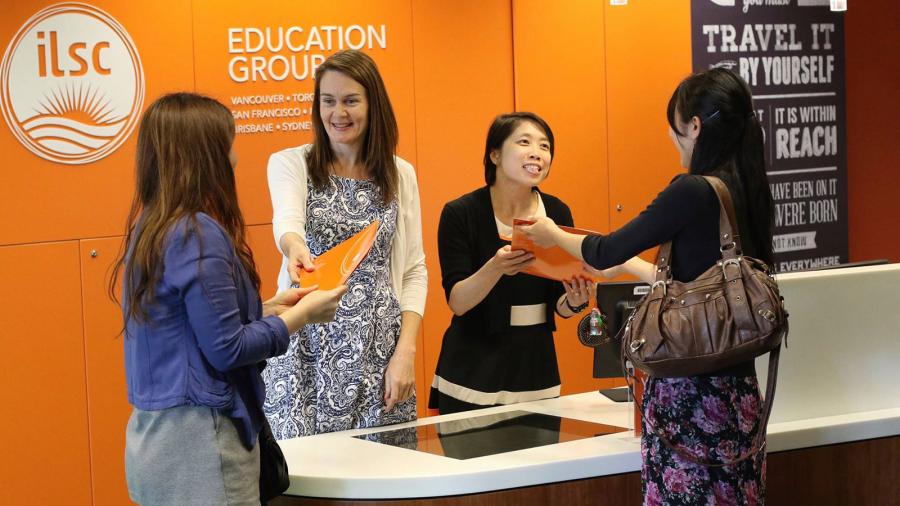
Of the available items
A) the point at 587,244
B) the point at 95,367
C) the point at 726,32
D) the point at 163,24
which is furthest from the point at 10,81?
the point at 726,32

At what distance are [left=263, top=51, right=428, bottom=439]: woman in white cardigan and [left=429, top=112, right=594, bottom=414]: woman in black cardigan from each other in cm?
38

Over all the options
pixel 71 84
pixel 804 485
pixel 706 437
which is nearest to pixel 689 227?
pixel 706 437

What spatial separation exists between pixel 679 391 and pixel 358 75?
4.30 feet

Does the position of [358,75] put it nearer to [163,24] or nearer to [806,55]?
[163,24]

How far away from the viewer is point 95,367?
4812 millimetres

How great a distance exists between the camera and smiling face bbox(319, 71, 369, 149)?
9.95 ft

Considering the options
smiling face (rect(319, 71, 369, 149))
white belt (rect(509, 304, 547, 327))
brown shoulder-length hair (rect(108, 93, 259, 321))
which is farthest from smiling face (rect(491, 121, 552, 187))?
brown shoulder-length hair (rect(108, 93, 259, 321))

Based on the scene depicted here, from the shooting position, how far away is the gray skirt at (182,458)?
2148mm

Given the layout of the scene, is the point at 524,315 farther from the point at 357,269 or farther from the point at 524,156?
the point at 357,269

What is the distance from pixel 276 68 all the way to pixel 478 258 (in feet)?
6.85

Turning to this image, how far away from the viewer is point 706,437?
2354mm

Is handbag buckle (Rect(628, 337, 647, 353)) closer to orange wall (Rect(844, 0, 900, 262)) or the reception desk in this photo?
the reception desk

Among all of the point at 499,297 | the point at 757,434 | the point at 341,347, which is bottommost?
Result: the point at 757,434

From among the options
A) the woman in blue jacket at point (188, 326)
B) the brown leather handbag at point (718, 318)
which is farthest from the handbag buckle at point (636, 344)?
the woman in blue jacket at point (188, 326)
